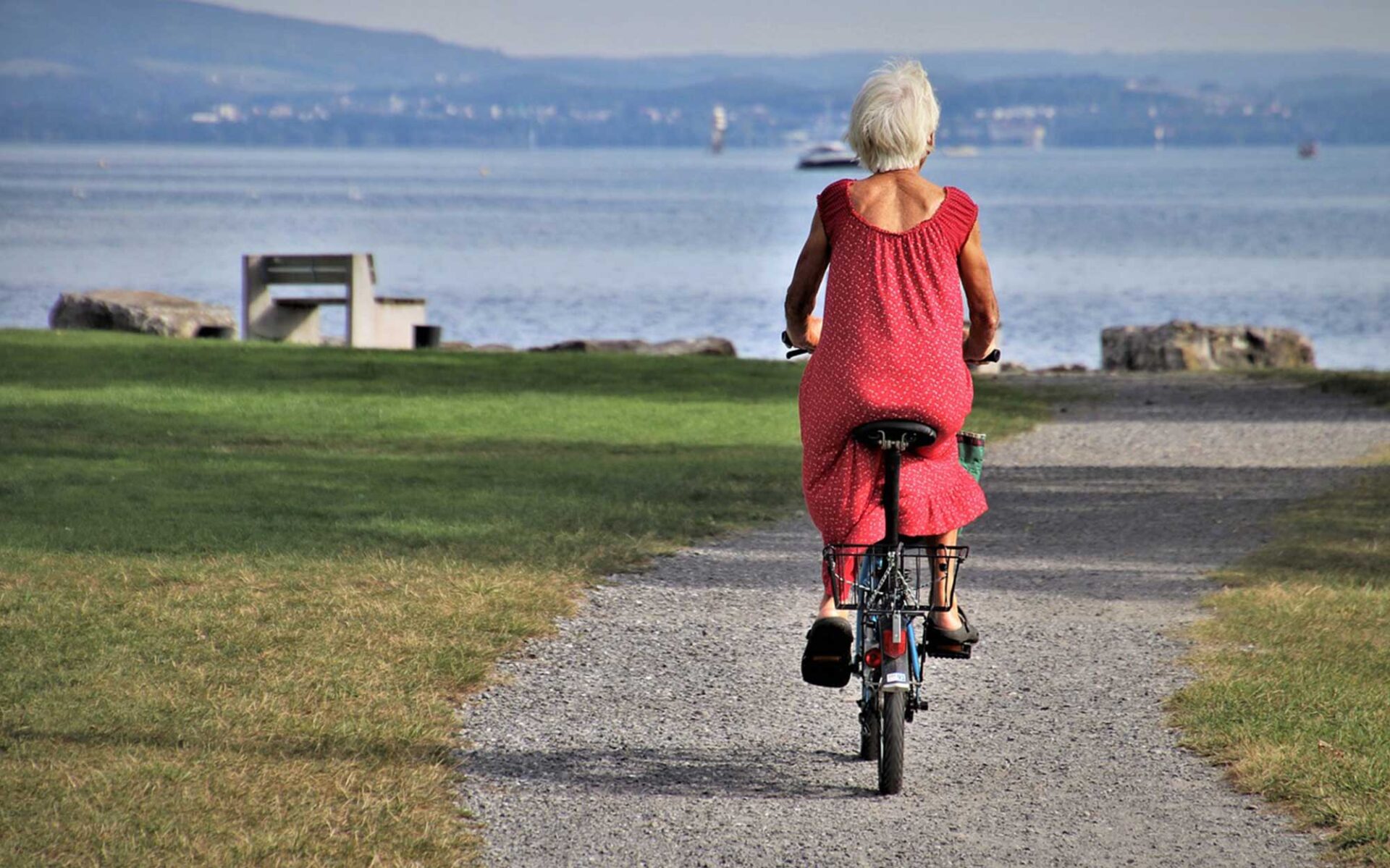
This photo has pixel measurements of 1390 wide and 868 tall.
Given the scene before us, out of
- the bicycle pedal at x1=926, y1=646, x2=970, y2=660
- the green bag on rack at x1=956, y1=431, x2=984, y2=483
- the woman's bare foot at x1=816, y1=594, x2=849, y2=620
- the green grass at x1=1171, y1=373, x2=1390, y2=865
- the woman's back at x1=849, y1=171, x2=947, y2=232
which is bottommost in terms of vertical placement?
the green grass at x1=1171, y1=373, x2=1390, y2=865

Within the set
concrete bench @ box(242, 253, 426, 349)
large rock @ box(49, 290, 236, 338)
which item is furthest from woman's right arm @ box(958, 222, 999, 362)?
large rock @ box(49, 290, 236, 338)

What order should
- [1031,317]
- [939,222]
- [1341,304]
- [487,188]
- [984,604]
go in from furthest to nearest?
[487,188]
[1341,304]
[1031,317]
[984,604]
[939,222]

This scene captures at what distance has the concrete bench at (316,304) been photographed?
1947 cm

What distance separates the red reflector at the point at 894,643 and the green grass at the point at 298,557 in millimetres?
1211

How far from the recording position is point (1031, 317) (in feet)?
144

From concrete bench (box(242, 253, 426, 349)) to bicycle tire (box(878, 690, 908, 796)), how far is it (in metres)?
15.1

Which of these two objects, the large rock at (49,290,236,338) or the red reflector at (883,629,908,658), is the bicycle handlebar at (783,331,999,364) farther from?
the large rock at (49,290,236,338)

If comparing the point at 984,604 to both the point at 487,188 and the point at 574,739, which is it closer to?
the point at 574,739

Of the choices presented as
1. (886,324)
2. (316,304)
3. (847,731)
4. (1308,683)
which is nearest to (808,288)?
(886,324)

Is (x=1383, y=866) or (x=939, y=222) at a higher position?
(x=939, y=222)

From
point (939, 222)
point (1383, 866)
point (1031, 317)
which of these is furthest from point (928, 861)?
point (1031, 317)

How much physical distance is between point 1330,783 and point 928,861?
1327 millimetres

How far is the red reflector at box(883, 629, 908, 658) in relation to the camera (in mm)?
4688


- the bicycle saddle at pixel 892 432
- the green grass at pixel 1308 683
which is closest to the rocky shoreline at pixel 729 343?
the green grass at pixel 1308 683
